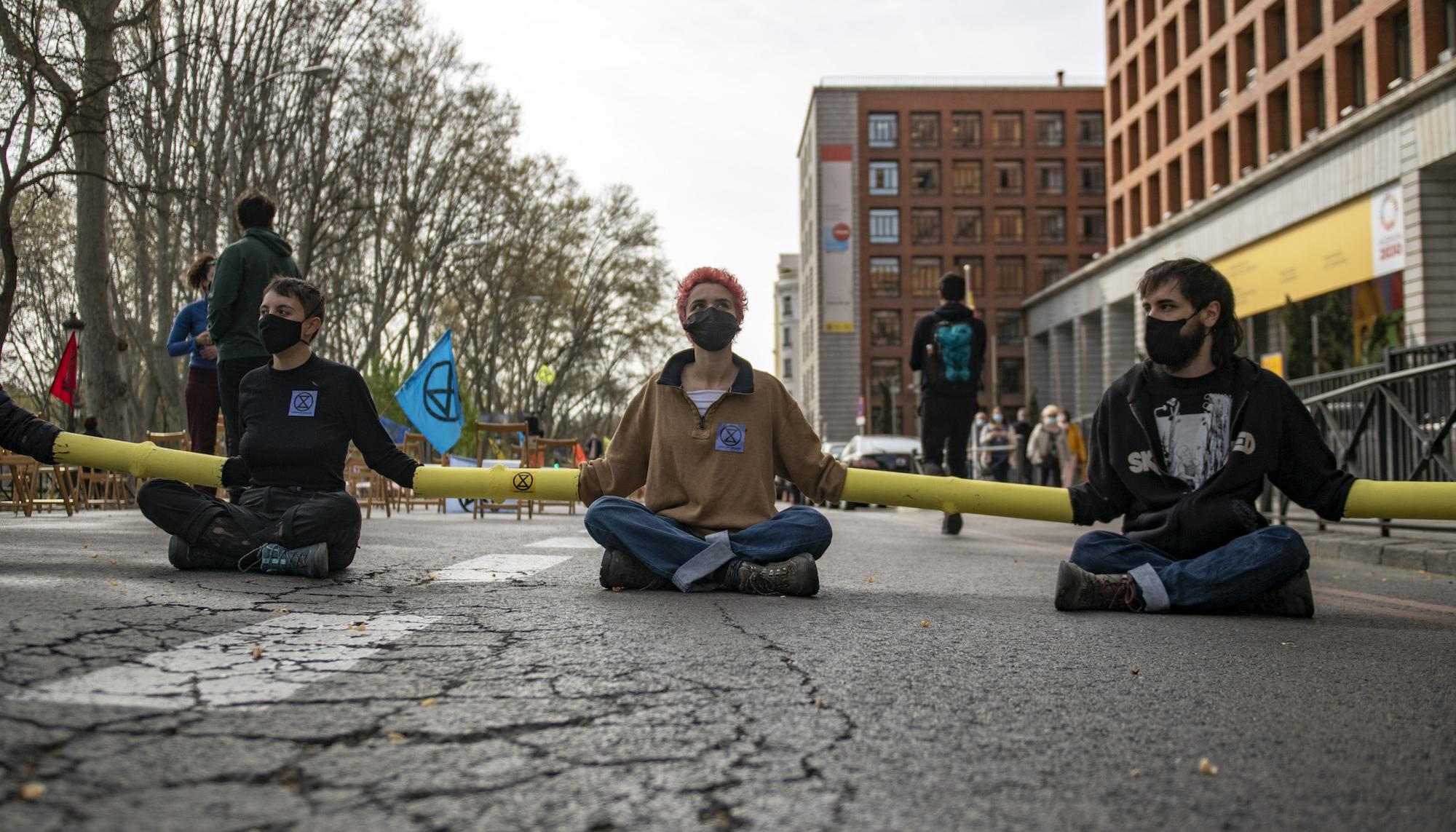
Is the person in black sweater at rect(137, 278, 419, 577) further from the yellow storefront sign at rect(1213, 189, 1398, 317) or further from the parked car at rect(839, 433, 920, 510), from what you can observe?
the yellow storefront sign at rect(1213, 189, 1398, 317)

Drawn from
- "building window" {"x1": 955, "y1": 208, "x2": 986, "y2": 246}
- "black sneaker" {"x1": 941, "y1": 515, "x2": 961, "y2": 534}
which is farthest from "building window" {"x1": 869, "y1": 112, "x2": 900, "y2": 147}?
"black sneaker" {"x1": 941, "y1": 515, "x2": 961, "y2": 534}

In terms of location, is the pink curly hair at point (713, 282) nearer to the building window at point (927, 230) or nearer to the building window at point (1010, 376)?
the building window at point (1010, 376)

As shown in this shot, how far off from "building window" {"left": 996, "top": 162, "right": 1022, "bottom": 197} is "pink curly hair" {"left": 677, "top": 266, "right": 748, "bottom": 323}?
79.8m

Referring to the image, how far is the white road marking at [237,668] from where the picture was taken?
2914mm

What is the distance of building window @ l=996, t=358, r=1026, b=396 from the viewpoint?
81438mm

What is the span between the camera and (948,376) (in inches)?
452

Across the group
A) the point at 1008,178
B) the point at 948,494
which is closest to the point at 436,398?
the point at 948,494

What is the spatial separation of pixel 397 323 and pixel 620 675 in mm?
37732

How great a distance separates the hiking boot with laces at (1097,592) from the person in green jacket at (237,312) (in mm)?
4784

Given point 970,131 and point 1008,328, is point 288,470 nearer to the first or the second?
point 1008,328

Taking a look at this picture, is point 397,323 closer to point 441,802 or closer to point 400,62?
point 400,62

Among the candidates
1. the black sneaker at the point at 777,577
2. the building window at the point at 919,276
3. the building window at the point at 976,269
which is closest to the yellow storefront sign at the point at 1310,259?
the black sneaker at the point at 777,577

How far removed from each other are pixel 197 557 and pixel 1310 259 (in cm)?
3120

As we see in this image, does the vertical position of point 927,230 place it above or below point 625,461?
above
